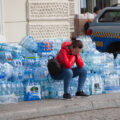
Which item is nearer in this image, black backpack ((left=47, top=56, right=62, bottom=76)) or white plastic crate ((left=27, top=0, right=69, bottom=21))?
black backpack ((left=47, top=56, right=62, bottom=76))

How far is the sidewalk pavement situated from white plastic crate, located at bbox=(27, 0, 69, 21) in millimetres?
5309

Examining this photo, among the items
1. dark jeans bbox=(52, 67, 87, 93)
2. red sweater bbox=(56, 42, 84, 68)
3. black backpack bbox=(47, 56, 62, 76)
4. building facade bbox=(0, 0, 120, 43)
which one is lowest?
dark jeans bbox=(52, 67, 87, 93)

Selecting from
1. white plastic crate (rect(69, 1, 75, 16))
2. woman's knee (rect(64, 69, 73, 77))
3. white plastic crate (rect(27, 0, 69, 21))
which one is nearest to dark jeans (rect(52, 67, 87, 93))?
woman's knee (rect(64, 69, 73, 77))

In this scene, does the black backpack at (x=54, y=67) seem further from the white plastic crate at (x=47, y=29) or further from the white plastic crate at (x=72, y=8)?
the white plastic crate at (x=72, y=8)

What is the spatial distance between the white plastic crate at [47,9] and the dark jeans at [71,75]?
5.11 m

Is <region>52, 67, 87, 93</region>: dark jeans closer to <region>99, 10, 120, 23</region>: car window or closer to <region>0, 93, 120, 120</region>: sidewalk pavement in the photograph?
<region>0, 93, 120, 120</region>: sidewalk pavement

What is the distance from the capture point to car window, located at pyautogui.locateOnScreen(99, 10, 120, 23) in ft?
35.2

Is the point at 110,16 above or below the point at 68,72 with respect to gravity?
above

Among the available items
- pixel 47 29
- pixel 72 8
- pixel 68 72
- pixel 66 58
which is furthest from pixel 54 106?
pixel 72 8

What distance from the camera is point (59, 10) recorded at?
12.3 meters

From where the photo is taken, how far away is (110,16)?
11.0 metres

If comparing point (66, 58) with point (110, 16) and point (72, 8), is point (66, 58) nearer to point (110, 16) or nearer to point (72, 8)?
point (110, 16)

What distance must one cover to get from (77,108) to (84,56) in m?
1.96

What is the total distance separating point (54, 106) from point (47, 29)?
5931 mm
